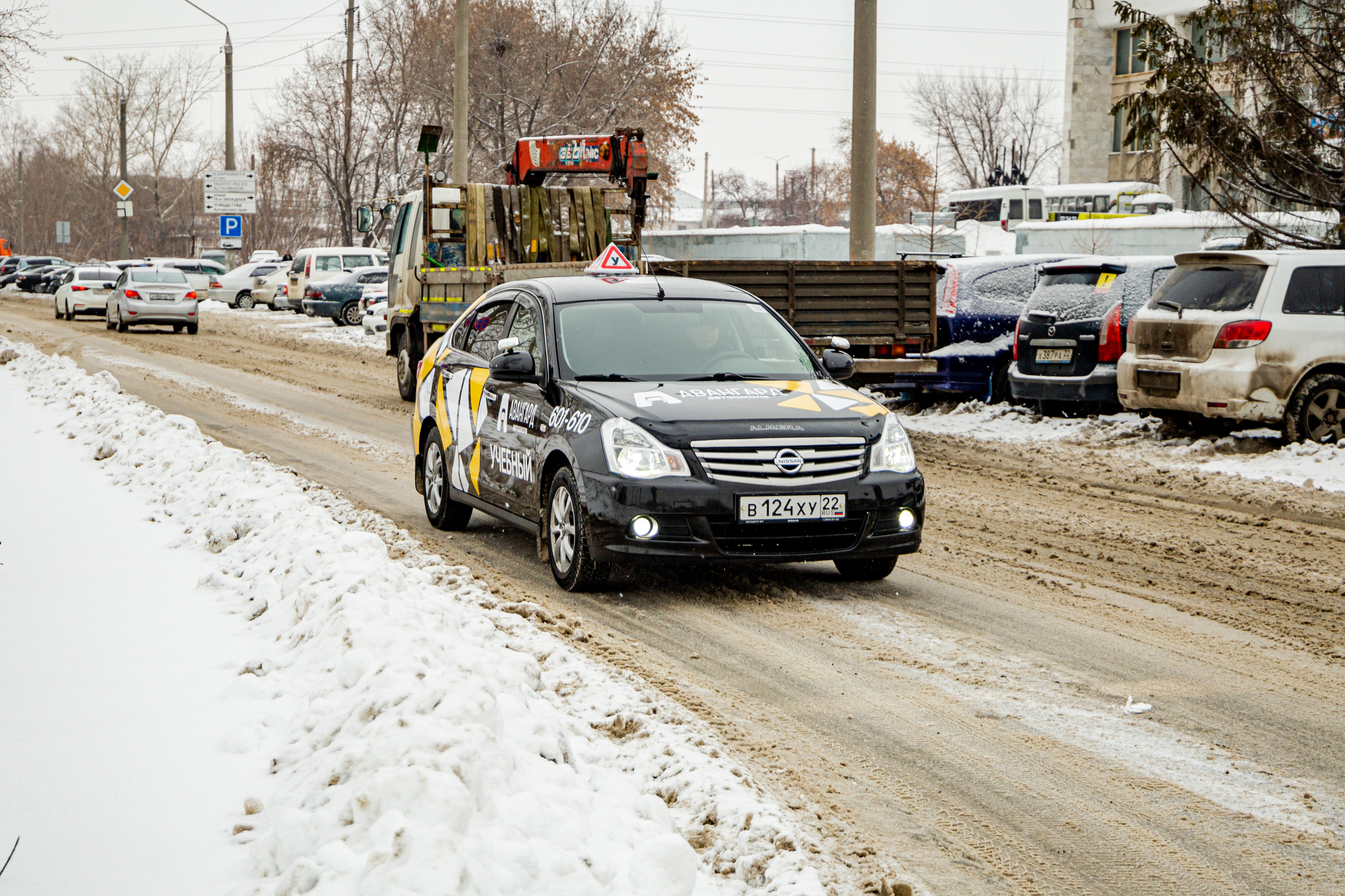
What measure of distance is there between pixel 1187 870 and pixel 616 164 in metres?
15.2

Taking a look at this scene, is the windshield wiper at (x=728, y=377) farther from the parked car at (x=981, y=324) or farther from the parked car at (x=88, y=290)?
the parked car at (x=88, y=290)

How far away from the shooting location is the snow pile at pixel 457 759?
3400mm

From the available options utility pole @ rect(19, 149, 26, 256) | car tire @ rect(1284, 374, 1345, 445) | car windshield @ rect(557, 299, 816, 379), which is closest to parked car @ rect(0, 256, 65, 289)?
utility pole @ rect(19, 149, 26, 256)

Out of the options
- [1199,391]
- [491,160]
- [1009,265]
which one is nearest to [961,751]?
[1199,391]

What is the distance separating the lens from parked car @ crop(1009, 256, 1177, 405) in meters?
14.6

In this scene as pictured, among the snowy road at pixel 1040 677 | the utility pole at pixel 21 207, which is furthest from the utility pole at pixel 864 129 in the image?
the utility pole at pixel 21 207

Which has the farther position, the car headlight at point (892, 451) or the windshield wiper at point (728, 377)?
the windshield wiper at point (728, 377)

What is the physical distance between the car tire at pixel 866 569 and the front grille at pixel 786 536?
512 millimetres

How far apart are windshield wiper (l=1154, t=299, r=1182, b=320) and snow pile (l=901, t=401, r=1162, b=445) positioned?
54.8 inches

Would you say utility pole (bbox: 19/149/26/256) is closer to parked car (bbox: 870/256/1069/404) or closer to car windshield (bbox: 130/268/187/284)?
car windshield (bbox: 130/268/187/284)

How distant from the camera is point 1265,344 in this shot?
1254 centimetres

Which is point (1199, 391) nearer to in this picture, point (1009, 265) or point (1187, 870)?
point (1009, 265)

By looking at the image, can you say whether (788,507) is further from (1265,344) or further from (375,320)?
(375,320)

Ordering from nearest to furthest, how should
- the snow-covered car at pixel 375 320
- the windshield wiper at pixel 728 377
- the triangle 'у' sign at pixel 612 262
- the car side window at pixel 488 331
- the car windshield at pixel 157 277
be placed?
the windshield wiper at pixel 728 377 < the car side window at pixel 488 331 < the triangle 'у' sign at pixel 612 262 < the snow-covered car at pixel 375 320 < the car windshield at pixel 157 277
